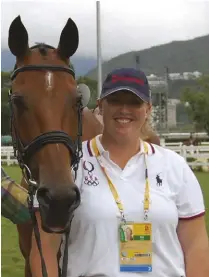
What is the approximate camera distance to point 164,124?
71.2 meters

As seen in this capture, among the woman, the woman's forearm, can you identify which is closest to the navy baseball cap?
the woman

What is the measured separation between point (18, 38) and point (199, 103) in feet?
103

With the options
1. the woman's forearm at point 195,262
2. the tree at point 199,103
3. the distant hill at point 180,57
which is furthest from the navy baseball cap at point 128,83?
the distant hill at point 180,57

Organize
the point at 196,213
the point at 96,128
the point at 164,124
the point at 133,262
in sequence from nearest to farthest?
the point at 133,262 → the point at 196,213 → the point at 96,128 → the point at 164,124

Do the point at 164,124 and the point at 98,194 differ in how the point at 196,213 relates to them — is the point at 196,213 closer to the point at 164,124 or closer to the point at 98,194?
the point at 98,194

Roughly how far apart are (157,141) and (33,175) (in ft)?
8.51

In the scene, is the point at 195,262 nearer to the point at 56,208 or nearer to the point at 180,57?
the point at 56,208

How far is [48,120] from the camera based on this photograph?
2383 millimetres

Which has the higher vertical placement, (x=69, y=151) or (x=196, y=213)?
(x=69, y=151)

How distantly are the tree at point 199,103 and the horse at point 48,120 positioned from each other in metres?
30.5

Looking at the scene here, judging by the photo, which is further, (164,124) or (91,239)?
(164,124)

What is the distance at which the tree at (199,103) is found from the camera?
33.1 m

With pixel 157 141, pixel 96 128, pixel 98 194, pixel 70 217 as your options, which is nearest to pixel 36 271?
pixel 70 217

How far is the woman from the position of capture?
2188 millimetres
